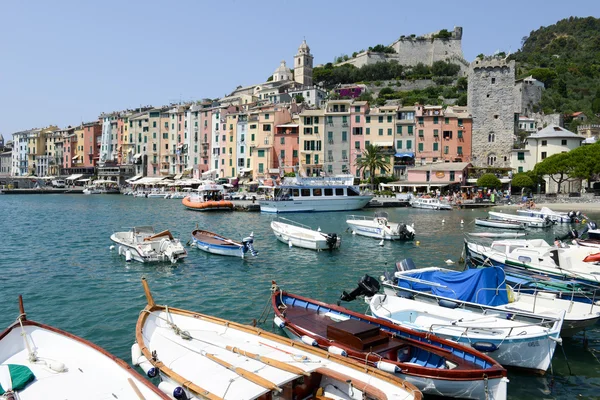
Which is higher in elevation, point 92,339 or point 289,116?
point 289,116

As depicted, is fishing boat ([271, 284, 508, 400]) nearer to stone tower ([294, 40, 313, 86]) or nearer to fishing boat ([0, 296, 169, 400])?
fishing boat ([0, 296, 169, 400])

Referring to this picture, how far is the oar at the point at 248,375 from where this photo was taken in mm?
9000

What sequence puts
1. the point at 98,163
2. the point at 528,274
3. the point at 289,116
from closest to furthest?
the point at 528,274
the point at 289,116
the point at 98,163

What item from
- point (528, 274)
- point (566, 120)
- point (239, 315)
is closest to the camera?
point (239, 315)

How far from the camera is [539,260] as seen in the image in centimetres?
2117

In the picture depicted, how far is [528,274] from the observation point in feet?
65.3

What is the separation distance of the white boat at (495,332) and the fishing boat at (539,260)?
6927 mm

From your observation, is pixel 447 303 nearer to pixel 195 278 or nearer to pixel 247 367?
pixel 247 367

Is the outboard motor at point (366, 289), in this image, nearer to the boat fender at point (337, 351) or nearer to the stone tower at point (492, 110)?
the boat fender at point (337, 351)

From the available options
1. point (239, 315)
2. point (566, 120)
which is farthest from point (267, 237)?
point (566, 120)

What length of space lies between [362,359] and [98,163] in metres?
116

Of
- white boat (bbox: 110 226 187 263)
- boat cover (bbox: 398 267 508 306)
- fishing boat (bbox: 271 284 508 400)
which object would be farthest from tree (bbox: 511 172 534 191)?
fishing boat (bbox: 271 284 508 400)

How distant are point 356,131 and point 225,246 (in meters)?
54.1

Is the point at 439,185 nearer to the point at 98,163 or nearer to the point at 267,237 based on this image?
the point at 267,237
